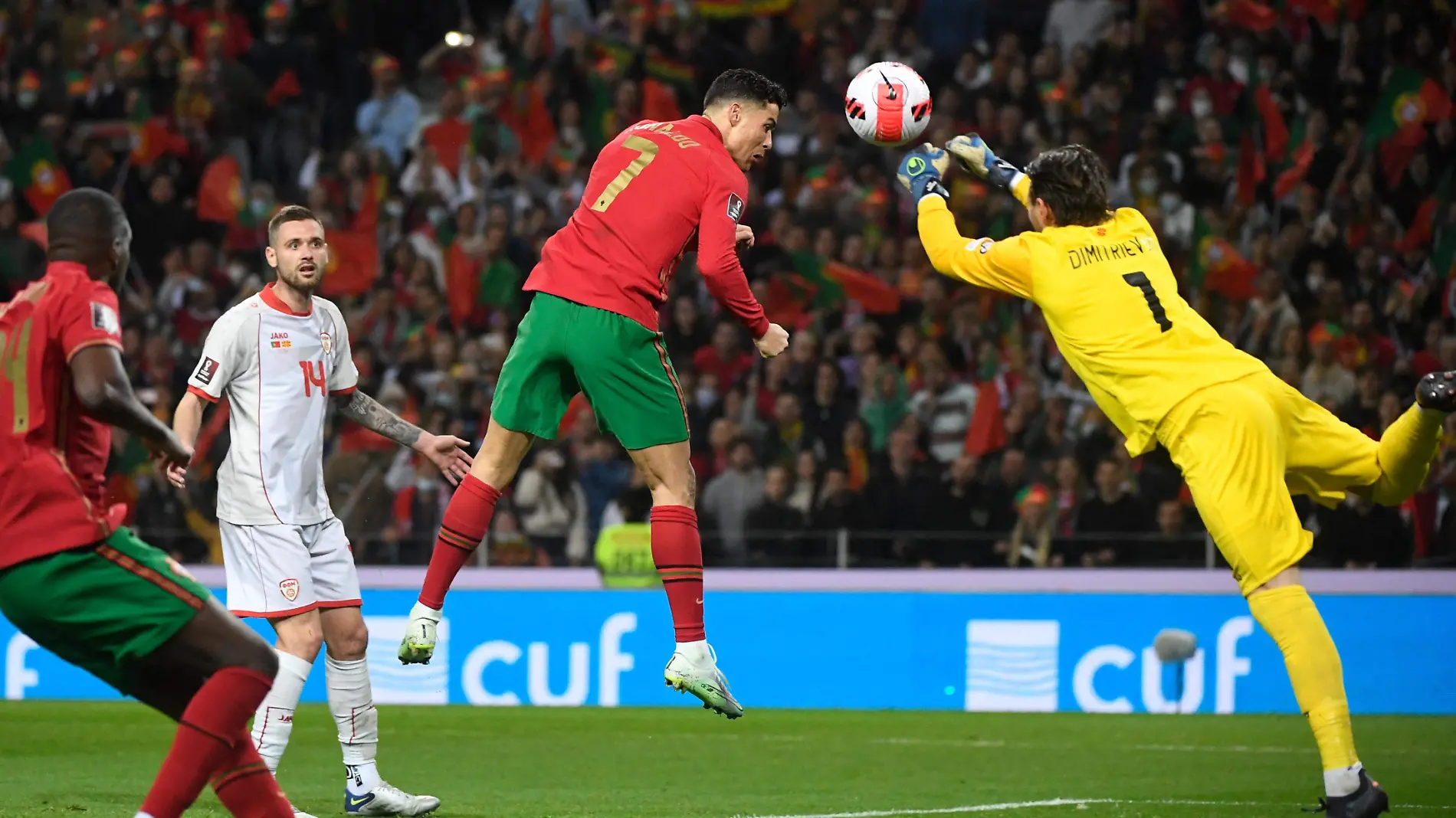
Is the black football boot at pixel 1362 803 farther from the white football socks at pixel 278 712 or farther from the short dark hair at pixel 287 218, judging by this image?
the short dark hair at pixel 287 218

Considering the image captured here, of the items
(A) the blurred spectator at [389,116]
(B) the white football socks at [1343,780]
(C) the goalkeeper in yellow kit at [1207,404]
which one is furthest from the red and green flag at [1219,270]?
(B) the white football socks at [1343,780]

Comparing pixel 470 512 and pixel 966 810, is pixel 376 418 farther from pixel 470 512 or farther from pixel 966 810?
pixel 966 810

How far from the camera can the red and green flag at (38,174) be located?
19.2 meters

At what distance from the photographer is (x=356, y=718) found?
25.3 ft

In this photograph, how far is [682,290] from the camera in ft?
57.2

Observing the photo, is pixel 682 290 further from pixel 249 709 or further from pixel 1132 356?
pixel 249 709

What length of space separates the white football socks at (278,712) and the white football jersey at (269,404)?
584 millimetres

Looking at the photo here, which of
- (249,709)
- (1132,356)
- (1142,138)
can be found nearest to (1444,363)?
(1142,138)

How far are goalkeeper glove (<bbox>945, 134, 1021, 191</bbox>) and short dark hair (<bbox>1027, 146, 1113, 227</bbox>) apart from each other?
405mm

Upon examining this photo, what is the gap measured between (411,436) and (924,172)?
2.39 metres

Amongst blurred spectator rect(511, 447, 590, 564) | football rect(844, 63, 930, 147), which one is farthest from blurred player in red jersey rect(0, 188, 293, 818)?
blurred spectator rect(511, 447, 590, 564)

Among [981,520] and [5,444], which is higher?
[5,444]

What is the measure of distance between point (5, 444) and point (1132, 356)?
3.87 meters

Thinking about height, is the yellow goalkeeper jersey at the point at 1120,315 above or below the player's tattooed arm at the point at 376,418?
above
